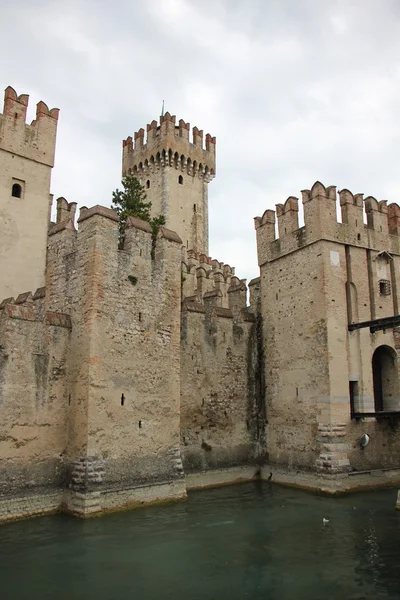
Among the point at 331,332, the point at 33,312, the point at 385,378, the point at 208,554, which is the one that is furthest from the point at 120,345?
the point at 385,378

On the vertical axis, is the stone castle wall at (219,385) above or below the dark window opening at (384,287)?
below

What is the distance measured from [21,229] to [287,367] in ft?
36.0

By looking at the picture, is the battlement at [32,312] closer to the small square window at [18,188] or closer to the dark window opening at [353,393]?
the small square window at [18,188]

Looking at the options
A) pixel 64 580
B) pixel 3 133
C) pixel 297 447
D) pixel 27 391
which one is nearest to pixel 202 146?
pixel 3 133

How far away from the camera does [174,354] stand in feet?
52.3

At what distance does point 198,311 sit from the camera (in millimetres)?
18781

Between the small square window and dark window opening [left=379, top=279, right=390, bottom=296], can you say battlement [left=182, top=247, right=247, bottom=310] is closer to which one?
dark window opening [left=379, top=279, right=390, bottom=296]

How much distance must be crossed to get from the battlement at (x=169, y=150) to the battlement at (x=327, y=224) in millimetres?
22291

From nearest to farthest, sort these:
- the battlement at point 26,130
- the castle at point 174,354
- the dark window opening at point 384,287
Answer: the castle at point 174,354 → the battlement at point 26,130 → the dark window opening at point 384,287

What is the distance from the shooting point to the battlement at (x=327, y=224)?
18656 mm

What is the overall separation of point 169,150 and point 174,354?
2886 centimetres

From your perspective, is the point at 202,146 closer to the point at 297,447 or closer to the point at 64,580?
the point at 297,447

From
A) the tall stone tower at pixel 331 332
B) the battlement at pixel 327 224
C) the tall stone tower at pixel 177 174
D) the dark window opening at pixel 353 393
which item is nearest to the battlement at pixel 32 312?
the tall stone tower at pixel 331 332

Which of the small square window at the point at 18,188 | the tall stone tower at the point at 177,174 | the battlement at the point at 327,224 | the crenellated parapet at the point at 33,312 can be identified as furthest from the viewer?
the tall stone tower at the point at 177,174
